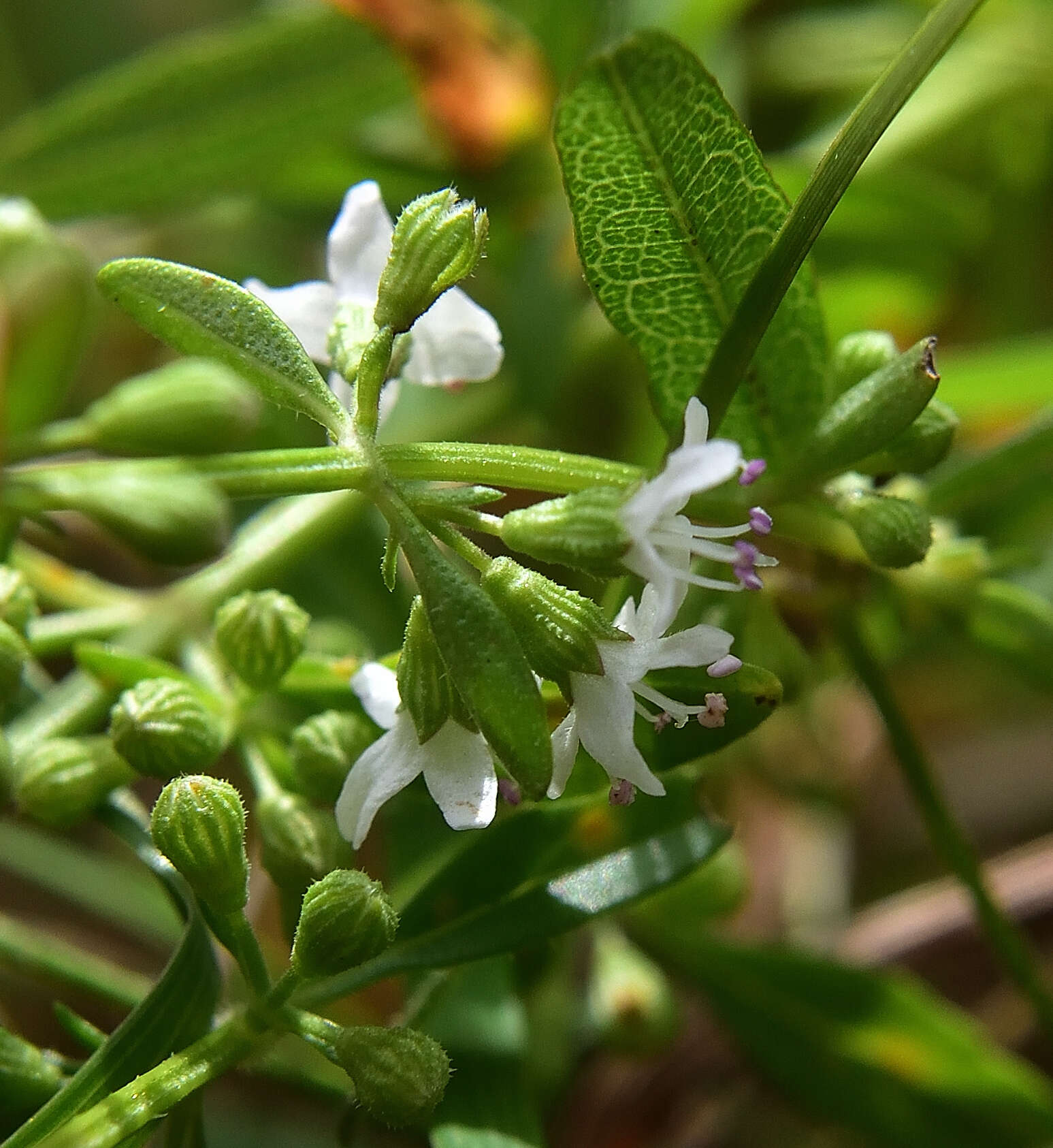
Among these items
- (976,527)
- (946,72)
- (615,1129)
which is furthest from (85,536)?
(946,72)

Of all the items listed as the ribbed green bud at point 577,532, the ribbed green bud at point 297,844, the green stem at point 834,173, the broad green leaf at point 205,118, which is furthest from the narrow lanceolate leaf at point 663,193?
the broad green leaf at point 205,118

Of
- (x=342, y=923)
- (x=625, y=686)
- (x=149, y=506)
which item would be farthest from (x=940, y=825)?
(x=149, y=506)

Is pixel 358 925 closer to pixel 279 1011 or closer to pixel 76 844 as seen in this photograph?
pixel 279 1011

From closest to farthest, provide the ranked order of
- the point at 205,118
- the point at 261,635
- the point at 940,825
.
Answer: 1. the point at 261,635
2. the point at 940,825
3. the point at 205,118

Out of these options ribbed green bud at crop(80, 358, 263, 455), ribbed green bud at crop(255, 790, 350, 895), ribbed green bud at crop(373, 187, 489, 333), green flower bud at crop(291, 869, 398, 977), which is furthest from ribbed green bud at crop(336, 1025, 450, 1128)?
ribbed green bud at crop(80, 358, 263, 455)

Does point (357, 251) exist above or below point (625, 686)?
above

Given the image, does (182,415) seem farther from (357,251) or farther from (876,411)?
(876,411)
